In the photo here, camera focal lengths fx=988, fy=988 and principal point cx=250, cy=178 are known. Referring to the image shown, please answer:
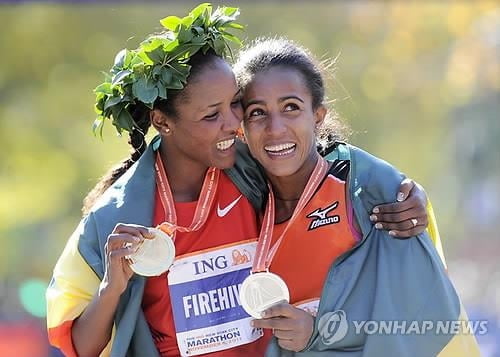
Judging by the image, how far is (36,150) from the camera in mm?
12336

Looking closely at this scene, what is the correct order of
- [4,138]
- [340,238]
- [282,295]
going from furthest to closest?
1. [4,138]
2. [340,238]
3. [282,295]

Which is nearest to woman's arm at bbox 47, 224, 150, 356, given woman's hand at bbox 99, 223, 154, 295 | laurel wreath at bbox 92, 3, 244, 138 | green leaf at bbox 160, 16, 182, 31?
woman's hand at bbox 99, 223, 154, 295

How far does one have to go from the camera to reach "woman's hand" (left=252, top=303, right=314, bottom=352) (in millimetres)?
3455

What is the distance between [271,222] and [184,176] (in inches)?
15.6

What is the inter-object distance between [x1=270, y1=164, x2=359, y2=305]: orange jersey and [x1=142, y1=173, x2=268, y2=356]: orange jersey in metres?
0.14

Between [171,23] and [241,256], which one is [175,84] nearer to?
[171,23]

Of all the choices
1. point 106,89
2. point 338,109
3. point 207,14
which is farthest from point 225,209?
point 338,109

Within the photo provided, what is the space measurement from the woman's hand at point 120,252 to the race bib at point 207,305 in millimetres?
285

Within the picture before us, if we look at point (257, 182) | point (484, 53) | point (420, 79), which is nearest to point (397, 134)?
point (420, 79)

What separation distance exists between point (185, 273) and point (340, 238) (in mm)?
599

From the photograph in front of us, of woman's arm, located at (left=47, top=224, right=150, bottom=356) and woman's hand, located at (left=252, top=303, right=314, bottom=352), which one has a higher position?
woman's arm, located at (left=47, top=224, right=150, bottom=356)

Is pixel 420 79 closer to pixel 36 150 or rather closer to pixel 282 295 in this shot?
pixel 36 150

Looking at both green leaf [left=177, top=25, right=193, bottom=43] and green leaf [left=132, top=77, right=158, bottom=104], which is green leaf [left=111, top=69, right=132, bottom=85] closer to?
green leaf [left=132, top=77, right=158, bottom=104]

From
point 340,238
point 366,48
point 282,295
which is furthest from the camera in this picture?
point 366,48
